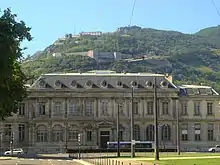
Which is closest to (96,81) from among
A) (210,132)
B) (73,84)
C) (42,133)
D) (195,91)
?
(73,84)

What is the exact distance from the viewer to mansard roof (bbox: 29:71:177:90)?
11938 centimetres

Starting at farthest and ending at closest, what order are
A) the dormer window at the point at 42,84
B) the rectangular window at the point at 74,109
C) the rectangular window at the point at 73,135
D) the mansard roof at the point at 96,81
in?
1. the rectangular window at the point at 74,109
2. the mansard roof at the point at 96,81
3. the dormer window at the point at 42,84
4. the rectangular window at the point at 73,135

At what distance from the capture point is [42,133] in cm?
11819

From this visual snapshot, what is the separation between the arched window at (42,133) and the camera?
4638 inches

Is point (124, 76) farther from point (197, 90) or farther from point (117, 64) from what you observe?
point (117, 64)

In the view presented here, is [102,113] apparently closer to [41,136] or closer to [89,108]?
[89,108]

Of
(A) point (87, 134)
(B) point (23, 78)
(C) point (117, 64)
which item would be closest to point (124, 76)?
(A) point (87, 134)

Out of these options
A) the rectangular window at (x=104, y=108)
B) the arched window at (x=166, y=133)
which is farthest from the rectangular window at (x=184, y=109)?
the rectangular window at (x=104, y=108)

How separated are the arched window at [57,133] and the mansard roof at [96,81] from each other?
25.7 ft

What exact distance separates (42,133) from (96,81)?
592 inches

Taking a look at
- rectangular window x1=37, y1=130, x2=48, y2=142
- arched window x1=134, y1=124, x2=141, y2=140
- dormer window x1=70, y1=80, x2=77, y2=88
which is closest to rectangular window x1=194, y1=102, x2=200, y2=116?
arched window x1=134, y1=124, x2=141, y2=140

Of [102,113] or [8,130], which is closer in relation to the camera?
[8,130]

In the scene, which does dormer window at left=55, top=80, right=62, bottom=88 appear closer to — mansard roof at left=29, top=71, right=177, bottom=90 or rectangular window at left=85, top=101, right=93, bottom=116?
mansard roof at left=29, top=71, right=177, bottom=90

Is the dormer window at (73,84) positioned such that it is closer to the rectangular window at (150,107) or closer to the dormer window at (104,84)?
the dormer window at (104,84)
